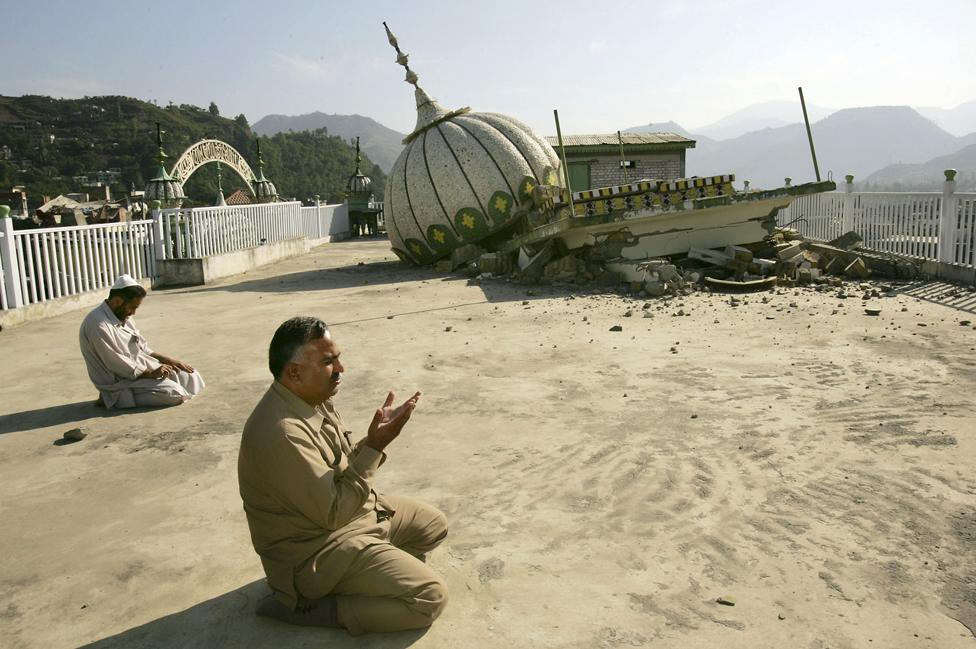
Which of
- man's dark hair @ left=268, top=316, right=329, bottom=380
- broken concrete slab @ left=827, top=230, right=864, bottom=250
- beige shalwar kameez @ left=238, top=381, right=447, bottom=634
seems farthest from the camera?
broken concrete slab @ left=827, top=230, right=864, bottom=250

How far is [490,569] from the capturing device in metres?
2.91

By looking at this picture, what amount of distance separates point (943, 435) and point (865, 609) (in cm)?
217

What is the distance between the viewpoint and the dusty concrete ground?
2.56 m

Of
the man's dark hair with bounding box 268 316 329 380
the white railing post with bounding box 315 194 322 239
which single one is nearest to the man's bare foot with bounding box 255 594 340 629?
the man's dark hair with bounding box 268 316 329 380

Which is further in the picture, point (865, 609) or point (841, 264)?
point (841, 264)

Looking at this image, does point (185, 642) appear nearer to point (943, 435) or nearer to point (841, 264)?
point (943, 435)

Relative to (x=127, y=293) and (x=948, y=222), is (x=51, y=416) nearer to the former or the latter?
(x=127, y=293)

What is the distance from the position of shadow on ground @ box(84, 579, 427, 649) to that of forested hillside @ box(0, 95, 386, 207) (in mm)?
58420

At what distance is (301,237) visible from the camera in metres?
21.6

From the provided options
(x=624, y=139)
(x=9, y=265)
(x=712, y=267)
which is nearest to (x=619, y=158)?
(x=624, y=139)

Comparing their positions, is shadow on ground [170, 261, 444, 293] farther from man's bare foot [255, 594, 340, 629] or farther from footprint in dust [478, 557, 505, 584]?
man's bare foot [255, 594, 340, 629]

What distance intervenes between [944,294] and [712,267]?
3.12 meters

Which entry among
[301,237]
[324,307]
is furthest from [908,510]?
[301,237]

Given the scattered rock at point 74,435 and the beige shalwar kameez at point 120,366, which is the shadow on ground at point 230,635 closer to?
the scattered rock at point 74,435
